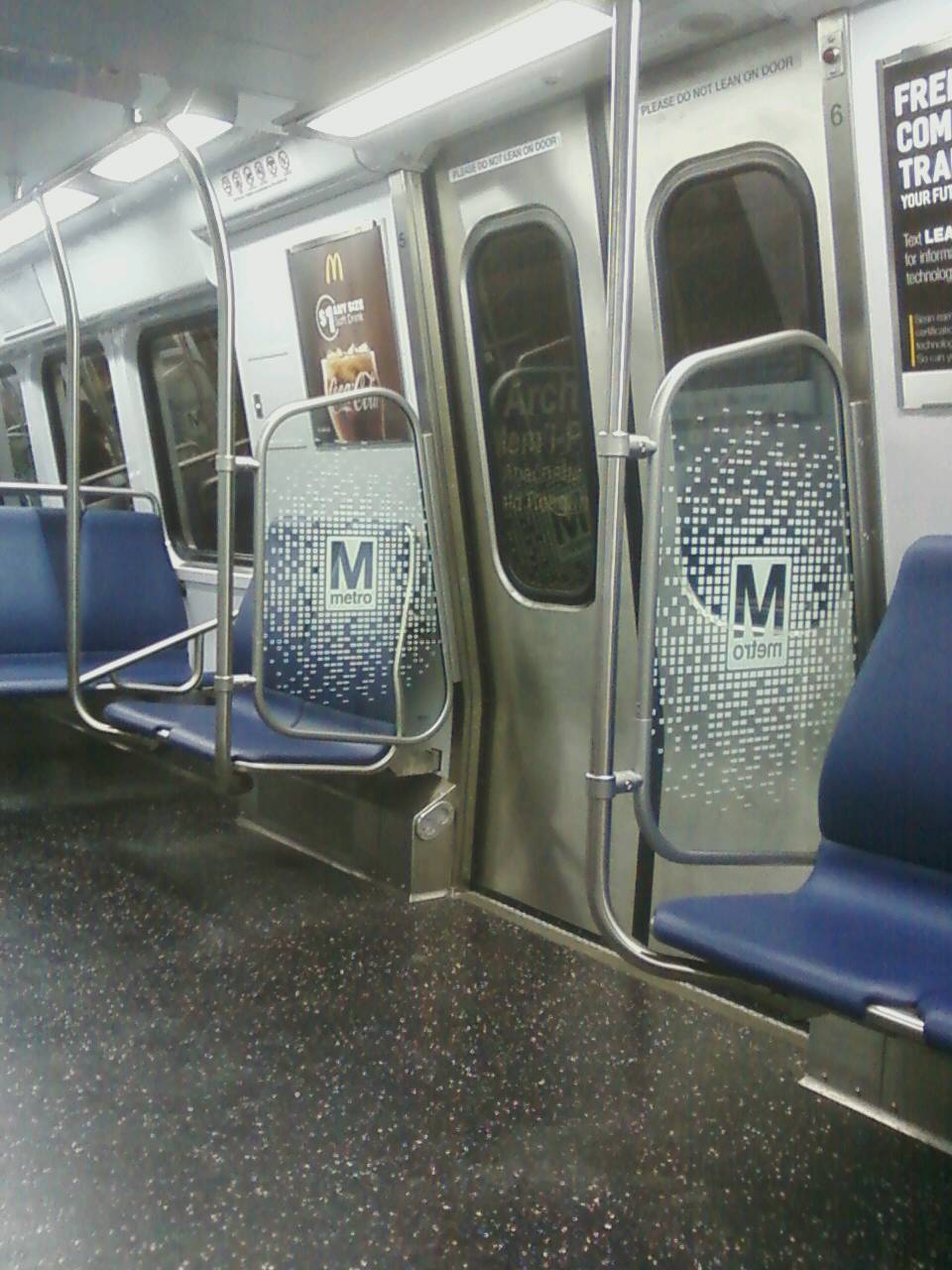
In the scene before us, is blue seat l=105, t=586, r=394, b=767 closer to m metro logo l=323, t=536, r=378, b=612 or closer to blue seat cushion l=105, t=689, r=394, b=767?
blue seat cushion l=105, t=689, r=394, b=767

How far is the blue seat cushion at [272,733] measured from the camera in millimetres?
3412

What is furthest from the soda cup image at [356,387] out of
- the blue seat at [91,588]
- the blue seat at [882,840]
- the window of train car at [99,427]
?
the window of train car at [99,427]

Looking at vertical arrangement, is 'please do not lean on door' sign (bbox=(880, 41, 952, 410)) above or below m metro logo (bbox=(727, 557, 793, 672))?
above

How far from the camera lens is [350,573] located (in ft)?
11.6

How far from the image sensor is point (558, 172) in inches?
125

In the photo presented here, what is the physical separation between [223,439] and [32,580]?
2.51 metres

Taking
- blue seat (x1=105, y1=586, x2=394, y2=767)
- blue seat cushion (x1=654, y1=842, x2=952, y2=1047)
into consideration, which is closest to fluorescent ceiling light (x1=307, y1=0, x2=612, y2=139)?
blue seat (x1=105, y1=586, x2=394, y2=767)

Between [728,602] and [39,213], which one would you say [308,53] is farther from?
[39,213]

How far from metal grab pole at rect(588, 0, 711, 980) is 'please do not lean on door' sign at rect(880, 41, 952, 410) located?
0.57m

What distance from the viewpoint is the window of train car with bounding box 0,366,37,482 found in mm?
7246

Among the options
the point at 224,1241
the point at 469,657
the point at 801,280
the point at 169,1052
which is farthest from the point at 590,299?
the point at 224,1241

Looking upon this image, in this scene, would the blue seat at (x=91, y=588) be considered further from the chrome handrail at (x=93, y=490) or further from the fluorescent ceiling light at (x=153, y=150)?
the fluorescent ceiling light at (x=153, y=150)

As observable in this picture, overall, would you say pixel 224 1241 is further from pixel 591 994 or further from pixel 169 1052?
pixel 591 994

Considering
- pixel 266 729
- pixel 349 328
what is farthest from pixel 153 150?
pixel 266 729
